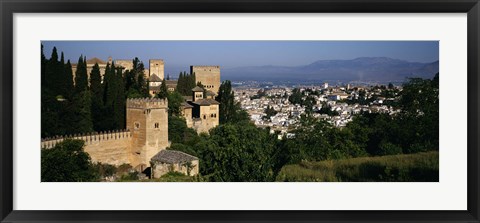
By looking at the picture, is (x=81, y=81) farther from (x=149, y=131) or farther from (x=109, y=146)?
(x=149, y=131)

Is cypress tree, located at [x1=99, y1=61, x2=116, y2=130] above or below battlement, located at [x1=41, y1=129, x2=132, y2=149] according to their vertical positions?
above

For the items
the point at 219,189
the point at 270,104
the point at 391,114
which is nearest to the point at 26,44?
the point at 219,189

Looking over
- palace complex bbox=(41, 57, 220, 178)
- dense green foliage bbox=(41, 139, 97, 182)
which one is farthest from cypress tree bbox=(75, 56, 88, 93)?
dense green foliage bbox=(41, 139, 97, 182)

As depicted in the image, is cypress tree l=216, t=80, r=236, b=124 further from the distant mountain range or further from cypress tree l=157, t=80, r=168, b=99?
cypress tree l=157, t=80, r=168, b=99

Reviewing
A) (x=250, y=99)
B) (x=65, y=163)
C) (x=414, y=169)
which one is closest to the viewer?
(x=414, y=169)
